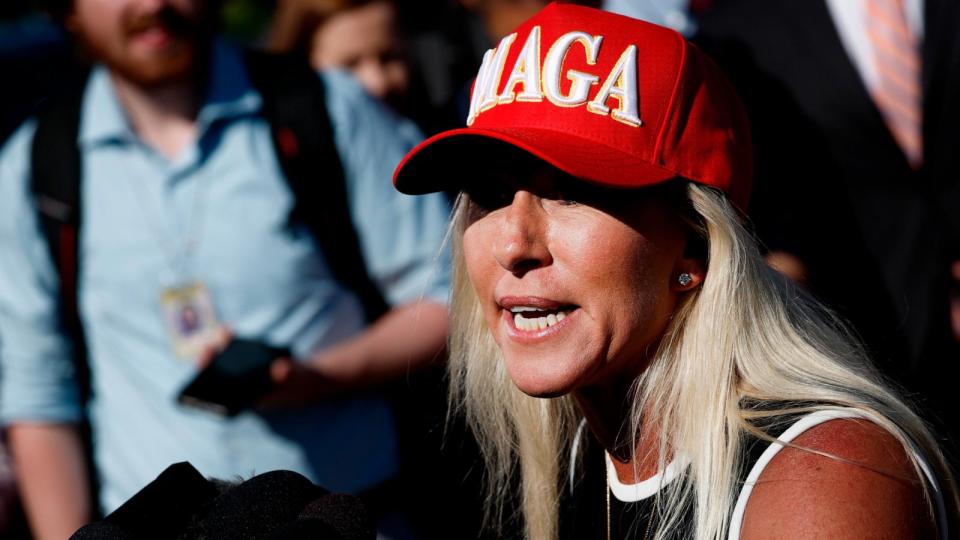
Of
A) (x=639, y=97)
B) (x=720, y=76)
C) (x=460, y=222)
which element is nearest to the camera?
(x=639, y=97)

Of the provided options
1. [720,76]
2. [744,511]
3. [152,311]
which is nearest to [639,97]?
[720,76]

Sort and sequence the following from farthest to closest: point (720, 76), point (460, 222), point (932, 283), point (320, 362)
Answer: point (932, 283), point (320, 362), point (460, 222), point (720, 76)

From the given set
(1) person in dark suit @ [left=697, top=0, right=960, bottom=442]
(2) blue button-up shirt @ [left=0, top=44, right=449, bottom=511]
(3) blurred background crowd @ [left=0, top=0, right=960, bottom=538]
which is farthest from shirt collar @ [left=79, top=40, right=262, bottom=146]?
(1) person in dark suit @ [left=697, top=0, right=960, bottom=442]

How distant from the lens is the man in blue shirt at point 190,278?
2.94 m

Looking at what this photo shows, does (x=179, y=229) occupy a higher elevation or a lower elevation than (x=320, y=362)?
higher

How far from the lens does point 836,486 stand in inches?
61.6

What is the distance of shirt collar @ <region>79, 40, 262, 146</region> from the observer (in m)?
3.05

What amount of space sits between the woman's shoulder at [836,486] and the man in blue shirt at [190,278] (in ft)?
4.57

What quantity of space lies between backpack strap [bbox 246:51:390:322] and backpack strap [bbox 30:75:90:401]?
54 centimetres

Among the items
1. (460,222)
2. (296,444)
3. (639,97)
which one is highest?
(639,97)

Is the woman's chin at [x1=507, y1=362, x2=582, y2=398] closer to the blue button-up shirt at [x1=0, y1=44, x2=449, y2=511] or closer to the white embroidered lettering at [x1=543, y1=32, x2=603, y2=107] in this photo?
the white embroidered lettering at [x1=543, y1=32, x2=603, y2=107]

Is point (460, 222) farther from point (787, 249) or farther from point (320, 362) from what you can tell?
point (787, 249)

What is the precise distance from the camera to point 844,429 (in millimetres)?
1659

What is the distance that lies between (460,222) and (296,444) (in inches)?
43.3
